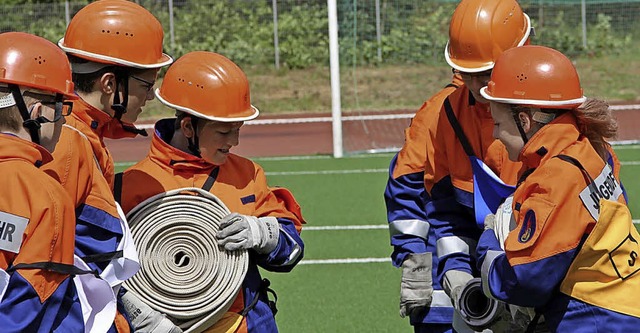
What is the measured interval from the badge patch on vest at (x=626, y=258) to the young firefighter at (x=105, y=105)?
1.74 m

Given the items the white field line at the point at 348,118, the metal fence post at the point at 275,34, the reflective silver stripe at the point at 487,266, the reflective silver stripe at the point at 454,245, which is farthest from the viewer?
the metal fence post at the point at 275,34

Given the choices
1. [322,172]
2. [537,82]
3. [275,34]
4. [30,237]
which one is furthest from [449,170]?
[275,34]

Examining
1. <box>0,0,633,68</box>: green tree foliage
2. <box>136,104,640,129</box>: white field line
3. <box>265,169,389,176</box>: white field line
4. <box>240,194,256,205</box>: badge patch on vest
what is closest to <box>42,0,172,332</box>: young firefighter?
<box>240,194,256,205</box>: badge patch on vest

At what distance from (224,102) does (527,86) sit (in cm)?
128

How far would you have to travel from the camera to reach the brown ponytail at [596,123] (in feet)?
13.0

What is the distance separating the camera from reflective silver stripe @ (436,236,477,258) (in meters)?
4.80

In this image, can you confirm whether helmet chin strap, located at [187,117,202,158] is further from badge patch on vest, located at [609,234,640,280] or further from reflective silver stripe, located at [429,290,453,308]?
badge patch on vest, located at [609,234,640,280]

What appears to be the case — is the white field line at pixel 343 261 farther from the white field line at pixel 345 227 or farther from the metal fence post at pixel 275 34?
the metal fence post at pixel 275 34

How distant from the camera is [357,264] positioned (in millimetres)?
9898

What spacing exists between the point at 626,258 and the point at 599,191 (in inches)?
10.4

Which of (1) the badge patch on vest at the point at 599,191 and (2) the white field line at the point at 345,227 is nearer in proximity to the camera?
(1) the badge patch on vest at the point at 599,191

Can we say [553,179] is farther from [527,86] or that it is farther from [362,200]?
[362,200]

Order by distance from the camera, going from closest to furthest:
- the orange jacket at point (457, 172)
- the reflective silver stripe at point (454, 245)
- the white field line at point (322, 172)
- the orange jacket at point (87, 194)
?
the orange jacket at point (87, 194) → the orange jacket at point (457, 172) → the reflective silver stripe at point (454, 245) → the white field line at point (322, 172)

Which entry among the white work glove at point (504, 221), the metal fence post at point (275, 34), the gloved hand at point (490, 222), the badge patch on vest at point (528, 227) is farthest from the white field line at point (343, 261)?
the metal fence post at point (275, 34)
